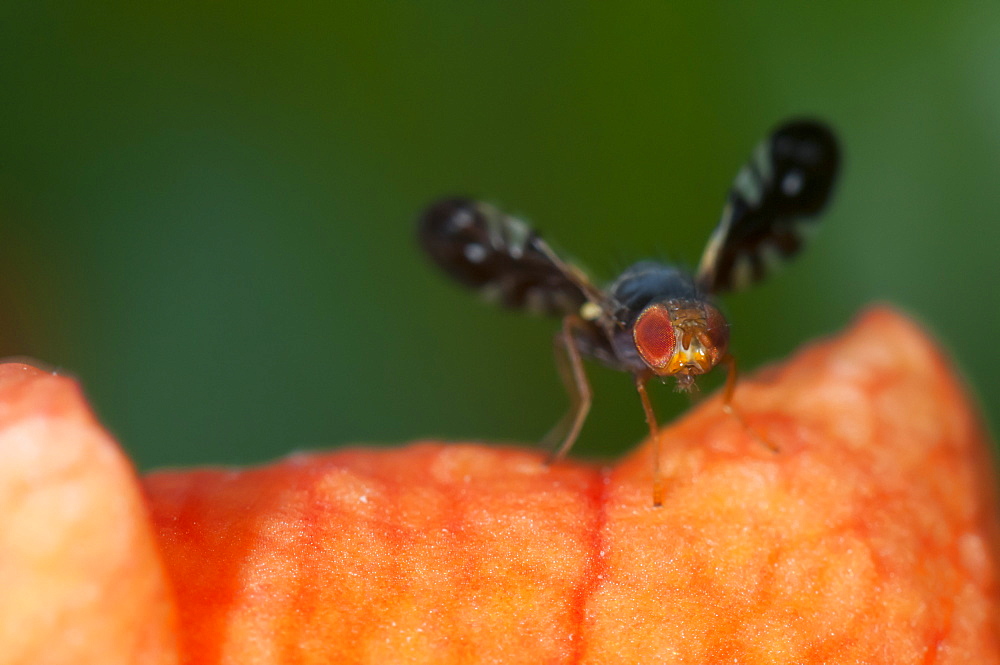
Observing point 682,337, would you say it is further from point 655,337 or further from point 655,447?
point 655,447

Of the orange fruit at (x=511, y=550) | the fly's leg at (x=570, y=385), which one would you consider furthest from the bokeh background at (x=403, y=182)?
the orange fruit at (x=511, y=550)

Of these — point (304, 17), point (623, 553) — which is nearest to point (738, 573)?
point (623, 553)

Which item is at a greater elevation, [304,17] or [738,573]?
[304,17]

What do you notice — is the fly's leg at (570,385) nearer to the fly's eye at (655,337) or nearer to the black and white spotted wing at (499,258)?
the black and white spotted wing at (499,258)

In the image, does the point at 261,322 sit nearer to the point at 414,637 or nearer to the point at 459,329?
the point at 459,329

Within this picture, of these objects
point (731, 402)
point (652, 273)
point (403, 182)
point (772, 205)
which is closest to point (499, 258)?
point (403, 182)

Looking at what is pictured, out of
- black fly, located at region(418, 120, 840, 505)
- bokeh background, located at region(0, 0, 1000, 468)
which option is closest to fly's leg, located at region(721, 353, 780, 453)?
black fly, located at region(418, 120, 840, 505)

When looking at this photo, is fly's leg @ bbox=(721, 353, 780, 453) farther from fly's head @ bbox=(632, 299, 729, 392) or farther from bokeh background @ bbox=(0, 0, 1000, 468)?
bokeh background @ bbox=(0, 0, 1000, 468)
